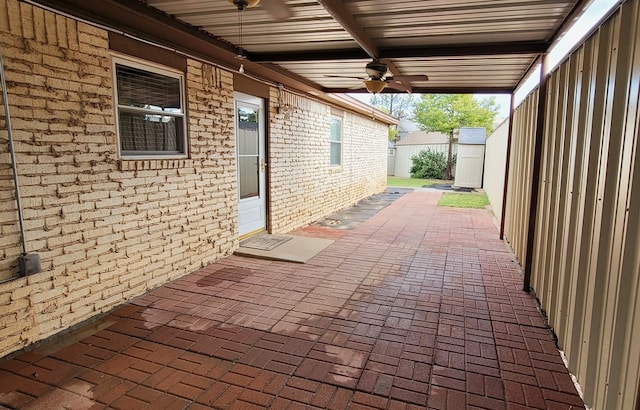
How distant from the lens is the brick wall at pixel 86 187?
2609 mm

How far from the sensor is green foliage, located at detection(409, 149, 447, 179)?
805 inches

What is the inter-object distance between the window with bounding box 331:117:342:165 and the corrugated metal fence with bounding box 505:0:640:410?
5804 millimetres

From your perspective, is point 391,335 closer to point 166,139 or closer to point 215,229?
point 215,229

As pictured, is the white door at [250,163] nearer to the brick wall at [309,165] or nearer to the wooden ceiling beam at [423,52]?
the brick wall at [309,165]

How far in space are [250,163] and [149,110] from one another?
2.05 metres

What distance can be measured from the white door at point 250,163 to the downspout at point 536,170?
3672 mm

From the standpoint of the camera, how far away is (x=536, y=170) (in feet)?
12.6

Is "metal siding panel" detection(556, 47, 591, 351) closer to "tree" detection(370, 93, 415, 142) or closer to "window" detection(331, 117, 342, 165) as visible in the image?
"window" detection(331, 117, 342, 165)

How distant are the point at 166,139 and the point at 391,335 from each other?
2.99m

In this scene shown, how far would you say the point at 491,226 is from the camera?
748 cm

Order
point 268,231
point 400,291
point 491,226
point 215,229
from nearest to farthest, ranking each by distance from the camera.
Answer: point 400,291
point 215,229
point 268,231
point 491,226

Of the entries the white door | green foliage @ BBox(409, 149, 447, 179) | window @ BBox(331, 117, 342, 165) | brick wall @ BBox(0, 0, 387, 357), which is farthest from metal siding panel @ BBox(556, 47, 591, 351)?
green foliage @ BBox(409, 149, 447, 179)

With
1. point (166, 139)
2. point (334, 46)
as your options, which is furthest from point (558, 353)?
point (166, 139)

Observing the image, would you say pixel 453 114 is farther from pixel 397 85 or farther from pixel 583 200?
pixel 583 200
